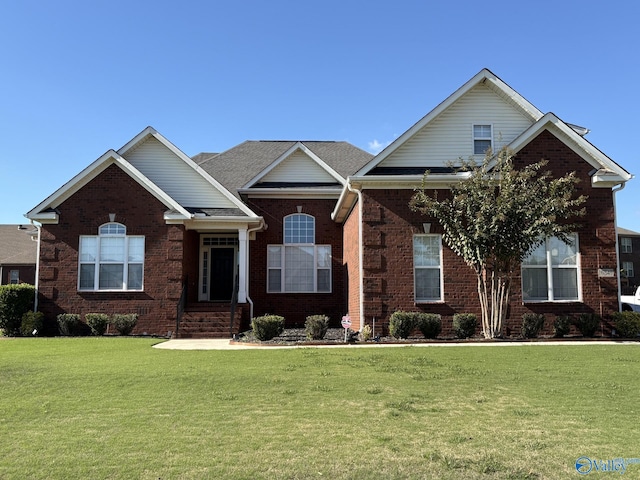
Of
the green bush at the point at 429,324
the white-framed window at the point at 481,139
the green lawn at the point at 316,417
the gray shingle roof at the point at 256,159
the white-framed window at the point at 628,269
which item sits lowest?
the green lawn at the point at 316,417

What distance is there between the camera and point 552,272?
15.3 meters

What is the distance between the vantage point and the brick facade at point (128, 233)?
16734 mm

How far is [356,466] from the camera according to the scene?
4566 millimetres

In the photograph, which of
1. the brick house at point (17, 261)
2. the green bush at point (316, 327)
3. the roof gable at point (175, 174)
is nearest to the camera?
the green bush at point (316, 327)

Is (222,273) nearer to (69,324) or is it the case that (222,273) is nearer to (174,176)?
(174,176)

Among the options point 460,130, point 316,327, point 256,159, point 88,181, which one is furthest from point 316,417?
point 256,159

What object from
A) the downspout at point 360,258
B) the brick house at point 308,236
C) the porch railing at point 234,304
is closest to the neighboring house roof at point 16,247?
the brick house at point 308,236

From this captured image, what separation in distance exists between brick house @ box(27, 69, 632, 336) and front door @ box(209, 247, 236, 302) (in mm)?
39

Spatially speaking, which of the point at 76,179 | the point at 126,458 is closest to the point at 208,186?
the point at 76,179

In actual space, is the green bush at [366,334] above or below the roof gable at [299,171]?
below

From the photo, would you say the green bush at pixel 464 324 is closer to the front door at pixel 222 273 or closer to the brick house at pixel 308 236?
the brick house at pixel 308 236

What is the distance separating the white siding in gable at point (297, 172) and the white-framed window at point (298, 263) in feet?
4.96

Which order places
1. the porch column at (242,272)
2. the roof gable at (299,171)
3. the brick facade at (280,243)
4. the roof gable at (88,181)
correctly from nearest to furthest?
1. the roof gable at (88,181)
2. the porch column at (242,272)
3. the brick facade at (280,243)
4. the roof gable at (299,171)

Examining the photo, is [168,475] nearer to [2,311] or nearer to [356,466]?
[356,466]
